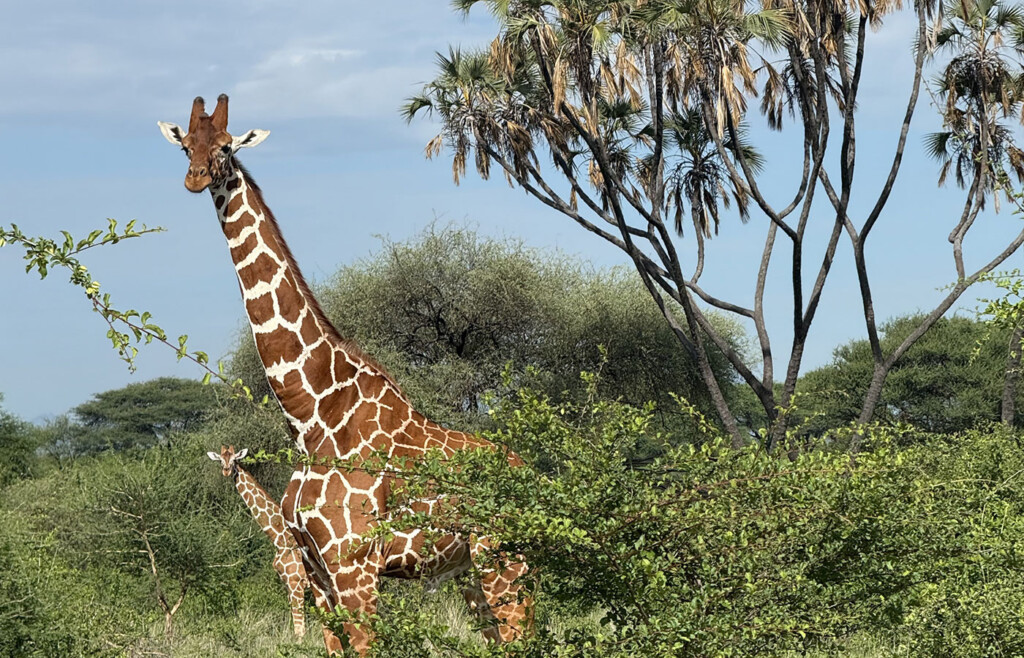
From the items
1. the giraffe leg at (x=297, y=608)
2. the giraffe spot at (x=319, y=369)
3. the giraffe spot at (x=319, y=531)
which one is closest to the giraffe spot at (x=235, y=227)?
the giraffe spot at (x=319, y=369)

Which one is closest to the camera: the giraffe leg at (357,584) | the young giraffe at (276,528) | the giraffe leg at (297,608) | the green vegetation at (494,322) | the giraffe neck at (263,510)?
the giraffe leg at (357,584)

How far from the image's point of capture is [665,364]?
89.3 ft

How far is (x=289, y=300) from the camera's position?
332 inches

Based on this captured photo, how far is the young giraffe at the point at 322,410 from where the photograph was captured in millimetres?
7734

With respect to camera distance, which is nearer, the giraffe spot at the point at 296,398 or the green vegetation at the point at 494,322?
the giraffe spot at the point at 296,398

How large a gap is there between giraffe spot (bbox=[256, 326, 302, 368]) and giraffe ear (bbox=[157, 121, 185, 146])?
57.6 inches

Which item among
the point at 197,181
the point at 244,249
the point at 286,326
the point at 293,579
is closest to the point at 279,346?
the point at 286,326

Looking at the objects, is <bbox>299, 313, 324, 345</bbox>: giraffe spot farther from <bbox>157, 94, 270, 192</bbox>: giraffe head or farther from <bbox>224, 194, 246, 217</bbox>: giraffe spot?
<bbox>157, 94, 270, 192</bbox>: giraffe head

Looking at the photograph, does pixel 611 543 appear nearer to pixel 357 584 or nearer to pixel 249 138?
pixel 357 584

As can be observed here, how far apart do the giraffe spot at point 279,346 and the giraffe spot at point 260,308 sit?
0.37 ft

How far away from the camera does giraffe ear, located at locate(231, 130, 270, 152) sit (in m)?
8.23

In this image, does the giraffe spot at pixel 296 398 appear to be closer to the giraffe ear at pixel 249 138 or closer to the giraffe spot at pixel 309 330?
the giraffe spot at pixel 309 330

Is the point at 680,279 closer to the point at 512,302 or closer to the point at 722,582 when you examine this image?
the point at 512,302

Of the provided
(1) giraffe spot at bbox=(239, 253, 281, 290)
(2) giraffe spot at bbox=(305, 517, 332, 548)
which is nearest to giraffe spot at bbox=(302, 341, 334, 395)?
(1) giraffe spot at bbox=(239, 253, 281, 290)
